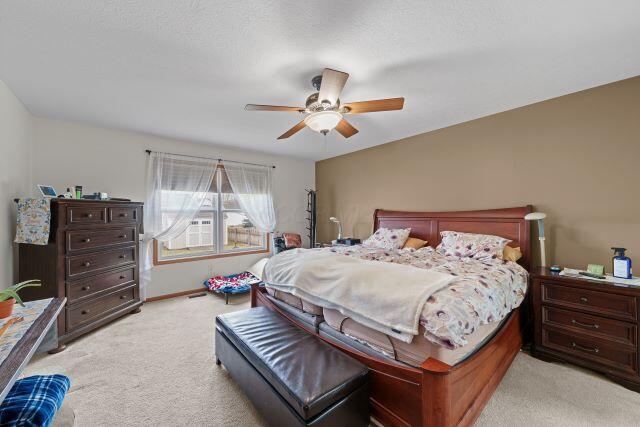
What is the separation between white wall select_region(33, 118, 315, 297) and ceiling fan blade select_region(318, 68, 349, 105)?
225 cm

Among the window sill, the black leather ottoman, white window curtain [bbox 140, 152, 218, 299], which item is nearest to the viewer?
the black leather ottoman

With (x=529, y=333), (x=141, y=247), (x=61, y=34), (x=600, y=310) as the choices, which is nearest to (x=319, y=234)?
(x=141, y=247)

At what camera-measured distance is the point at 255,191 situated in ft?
15.4

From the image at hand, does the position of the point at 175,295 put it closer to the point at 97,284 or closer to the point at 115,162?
the point at 97,284

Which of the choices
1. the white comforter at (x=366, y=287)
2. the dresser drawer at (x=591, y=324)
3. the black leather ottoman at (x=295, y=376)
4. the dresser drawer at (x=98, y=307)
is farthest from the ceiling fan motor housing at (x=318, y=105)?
the dresser drawer at (x=98, y=307)

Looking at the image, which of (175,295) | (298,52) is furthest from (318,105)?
(175,295)

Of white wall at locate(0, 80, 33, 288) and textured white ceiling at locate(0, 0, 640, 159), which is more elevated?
textured white ceiling at locate(0, 0, 640, 159)

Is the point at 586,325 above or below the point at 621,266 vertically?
below

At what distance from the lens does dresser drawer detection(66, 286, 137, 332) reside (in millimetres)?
2541

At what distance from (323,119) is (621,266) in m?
2.72

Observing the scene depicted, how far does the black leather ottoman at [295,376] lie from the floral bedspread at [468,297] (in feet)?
1.72

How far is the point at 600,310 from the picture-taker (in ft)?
6.58

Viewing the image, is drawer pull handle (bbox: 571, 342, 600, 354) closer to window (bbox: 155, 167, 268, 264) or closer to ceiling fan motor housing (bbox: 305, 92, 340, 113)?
ceiling fan motor housing (bbox: 305, 92, 340, 113)

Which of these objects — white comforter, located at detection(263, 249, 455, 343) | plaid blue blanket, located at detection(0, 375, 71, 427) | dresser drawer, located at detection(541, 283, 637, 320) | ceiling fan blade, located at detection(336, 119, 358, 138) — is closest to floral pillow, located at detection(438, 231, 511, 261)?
dresser drawer, located at detection(541, 283, 637, 320)
